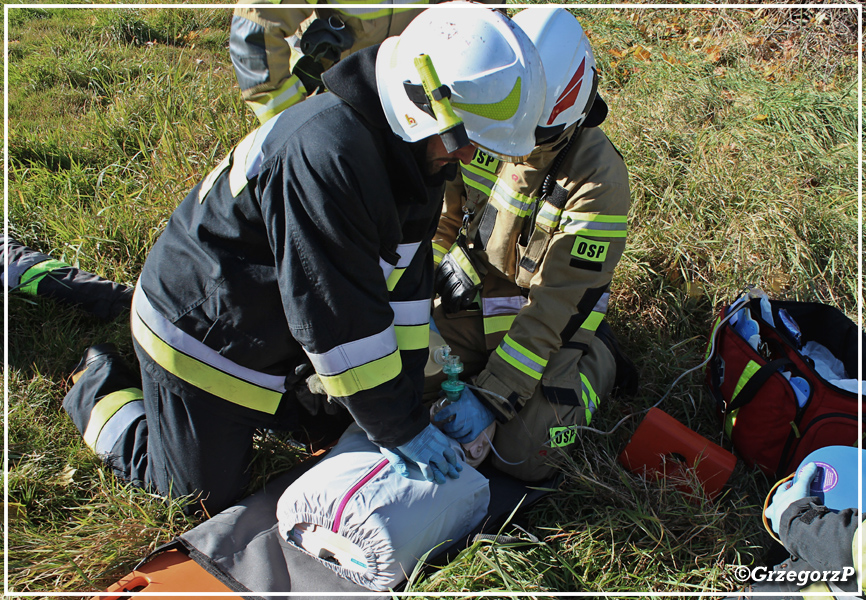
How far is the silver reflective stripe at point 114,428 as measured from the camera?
2549 mm

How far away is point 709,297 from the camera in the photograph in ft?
11.4

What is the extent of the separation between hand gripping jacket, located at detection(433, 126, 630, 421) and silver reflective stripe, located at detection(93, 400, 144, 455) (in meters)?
1.51

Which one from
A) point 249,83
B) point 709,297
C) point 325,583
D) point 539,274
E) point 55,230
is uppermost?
point 249,83

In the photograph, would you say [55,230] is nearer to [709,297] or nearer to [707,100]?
[709,297]

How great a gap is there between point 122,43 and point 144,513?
15.5 feet

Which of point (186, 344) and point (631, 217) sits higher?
point (186, 344)

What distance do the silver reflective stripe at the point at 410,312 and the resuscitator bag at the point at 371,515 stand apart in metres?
0.49

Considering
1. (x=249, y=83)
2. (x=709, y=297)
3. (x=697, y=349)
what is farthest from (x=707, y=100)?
(x=249, y=83)

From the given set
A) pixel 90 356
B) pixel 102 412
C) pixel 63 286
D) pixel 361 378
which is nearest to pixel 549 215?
pixel 361 378

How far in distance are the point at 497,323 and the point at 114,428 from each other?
175cm

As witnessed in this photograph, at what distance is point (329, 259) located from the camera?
169cm

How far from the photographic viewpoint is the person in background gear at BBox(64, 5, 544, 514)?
63.6 inches

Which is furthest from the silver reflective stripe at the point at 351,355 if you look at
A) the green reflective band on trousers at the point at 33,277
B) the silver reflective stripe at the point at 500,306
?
the green reflective band on trousers at the point at 33,277

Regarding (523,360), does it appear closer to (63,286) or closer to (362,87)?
(362,87)
